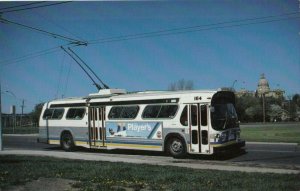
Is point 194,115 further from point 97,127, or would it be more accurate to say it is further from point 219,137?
point 97,127

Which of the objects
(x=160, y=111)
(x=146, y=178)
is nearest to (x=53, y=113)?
(x=160, y=111)

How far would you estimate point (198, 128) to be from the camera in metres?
15.9

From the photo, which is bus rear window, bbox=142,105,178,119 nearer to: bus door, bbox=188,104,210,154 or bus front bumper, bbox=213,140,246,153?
bus door, bbox=188,104,210,154

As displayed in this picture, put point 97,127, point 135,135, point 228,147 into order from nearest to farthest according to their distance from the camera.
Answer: point 228,147 → point 135,135 → point 97,127

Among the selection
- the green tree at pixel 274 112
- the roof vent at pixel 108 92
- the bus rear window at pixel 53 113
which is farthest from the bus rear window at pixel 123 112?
the green tree at pixel 274 112

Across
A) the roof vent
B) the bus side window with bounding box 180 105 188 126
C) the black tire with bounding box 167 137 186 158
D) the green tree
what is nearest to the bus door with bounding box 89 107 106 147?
the roof vent

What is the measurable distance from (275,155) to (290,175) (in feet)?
21.0

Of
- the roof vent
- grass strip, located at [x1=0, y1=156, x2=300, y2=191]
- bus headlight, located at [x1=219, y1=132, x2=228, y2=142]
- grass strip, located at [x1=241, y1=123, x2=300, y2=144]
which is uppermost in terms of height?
the roof vent

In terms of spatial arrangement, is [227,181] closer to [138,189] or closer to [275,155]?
[138,189]

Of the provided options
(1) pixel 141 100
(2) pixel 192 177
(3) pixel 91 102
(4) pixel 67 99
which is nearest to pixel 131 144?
(1) pixel 141 100

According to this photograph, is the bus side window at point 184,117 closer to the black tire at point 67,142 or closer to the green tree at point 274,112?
the black tire at point 67,142

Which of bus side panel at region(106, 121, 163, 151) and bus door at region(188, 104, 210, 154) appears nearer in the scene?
bus door at region(188, 104, 210, 154)

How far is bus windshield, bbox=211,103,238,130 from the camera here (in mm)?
15703

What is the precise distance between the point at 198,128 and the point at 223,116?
1.06m
